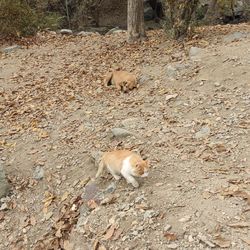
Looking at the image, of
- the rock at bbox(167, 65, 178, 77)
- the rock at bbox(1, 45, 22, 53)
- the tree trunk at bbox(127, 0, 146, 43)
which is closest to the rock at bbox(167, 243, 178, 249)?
the rock at bbox(167, 65, 178, 77)

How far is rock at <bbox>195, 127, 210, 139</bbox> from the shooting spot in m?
5.82

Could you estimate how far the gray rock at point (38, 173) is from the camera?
577cm

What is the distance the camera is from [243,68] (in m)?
7.58

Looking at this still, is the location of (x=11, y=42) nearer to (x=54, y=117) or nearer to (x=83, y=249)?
(x=54, y=117)

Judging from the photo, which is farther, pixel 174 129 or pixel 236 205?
pixel 174 129

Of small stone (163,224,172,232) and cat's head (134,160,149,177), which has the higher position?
cat's head (134,160,149,177)

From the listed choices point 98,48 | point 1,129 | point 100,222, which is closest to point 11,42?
point 98,48

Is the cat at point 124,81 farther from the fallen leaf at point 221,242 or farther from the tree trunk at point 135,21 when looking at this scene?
the fallen leaf at point 221,242

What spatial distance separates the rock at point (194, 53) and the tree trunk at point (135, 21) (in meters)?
2.00

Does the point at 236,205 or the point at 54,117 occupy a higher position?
the point at 236,205

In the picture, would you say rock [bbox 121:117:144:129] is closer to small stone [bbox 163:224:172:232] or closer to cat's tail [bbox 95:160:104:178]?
cat's tail [bbox 95:160:104:178]

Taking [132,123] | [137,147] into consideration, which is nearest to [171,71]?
[132,123]

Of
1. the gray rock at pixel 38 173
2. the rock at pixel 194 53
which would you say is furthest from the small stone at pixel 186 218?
the rock at pixel 194 53

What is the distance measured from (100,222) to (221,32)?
7.40 metres
